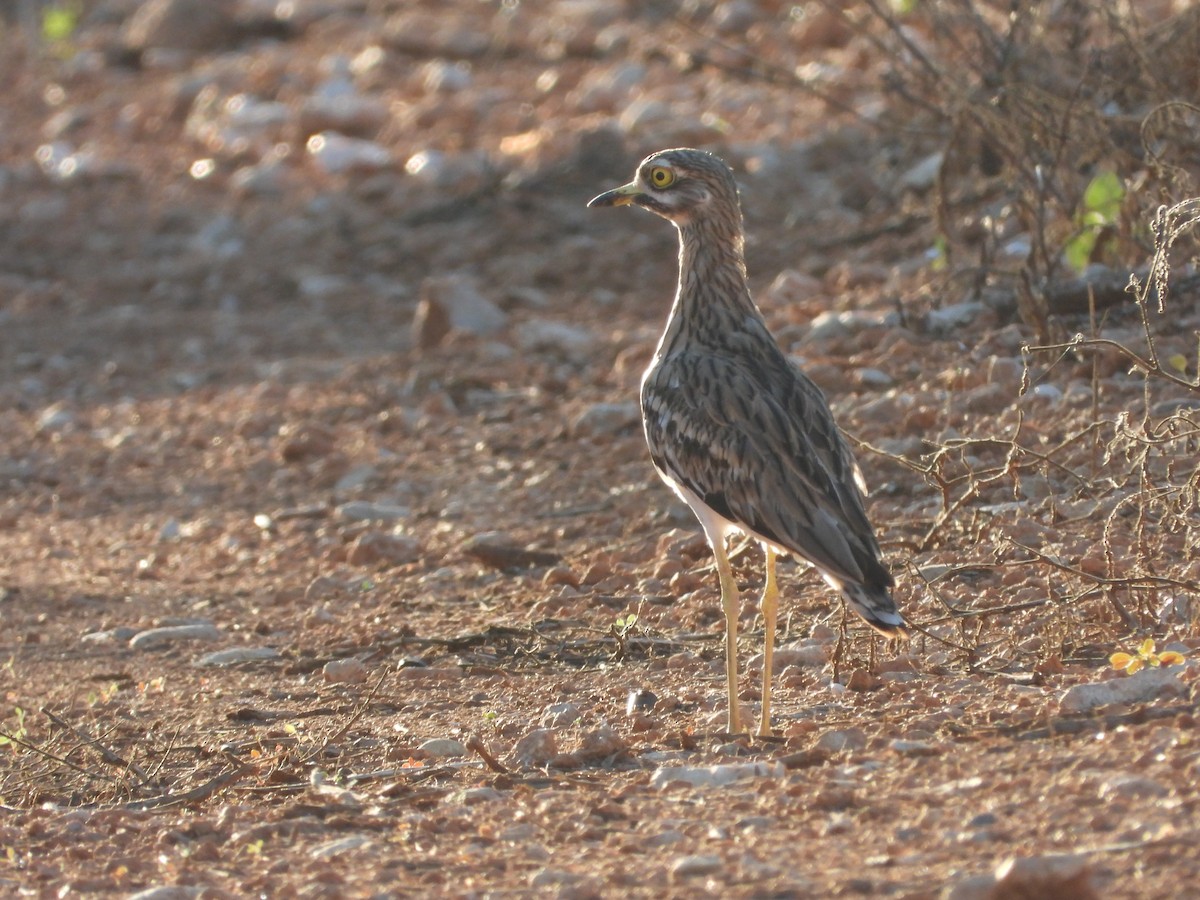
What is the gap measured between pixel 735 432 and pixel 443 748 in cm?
100

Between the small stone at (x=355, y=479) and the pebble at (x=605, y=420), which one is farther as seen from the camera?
the small stone at (x=355, y=479)

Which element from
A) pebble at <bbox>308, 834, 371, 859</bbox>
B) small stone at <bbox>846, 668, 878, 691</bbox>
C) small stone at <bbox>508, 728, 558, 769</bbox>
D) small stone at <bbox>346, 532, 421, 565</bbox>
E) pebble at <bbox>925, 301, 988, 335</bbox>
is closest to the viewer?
pebble at <bbox>308, 834, 371, 859</bbox>

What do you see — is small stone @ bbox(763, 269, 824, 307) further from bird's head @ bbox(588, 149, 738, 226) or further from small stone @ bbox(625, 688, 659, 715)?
small stone @ bbox(625, 688, 659, 715)

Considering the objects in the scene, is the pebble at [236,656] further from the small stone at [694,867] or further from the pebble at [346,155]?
the pebble at [346,155]

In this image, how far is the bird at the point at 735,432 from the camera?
4.24m

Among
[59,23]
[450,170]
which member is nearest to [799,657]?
[450,170]

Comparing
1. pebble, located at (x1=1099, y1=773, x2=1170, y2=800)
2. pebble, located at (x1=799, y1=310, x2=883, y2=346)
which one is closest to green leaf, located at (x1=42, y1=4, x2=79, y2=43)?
pebble, located at (x1=799, y1=310, x2=883, y2=346)

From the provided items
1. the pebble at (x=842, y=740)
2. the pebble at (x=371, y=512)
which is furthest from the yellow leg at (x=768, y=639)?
the pebble at (x=371, y=512)

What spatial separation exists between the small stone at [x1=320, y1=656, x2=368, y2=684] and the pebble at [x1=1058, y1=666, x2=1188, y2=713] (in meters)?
2.03

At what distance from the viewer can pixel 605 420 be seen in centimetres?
718

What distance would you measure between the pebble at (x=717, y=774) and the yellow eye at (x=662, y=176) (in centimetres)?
187

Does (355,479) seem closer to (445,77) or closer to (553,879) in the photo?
(553,879)

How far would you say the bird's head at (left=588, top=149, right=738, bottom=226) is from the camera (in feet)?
16.8

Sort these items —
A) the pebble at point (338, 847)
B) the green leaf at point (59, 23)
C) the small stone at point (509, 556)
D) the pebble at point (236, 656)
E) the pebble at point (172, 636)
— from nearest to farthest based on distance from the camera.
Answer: the pebble at point (338, 847) < the pebble at point (236, 656) < the pebble at point (172, 636) < the small stone at point (509, 556) < the green leaf at point (59, 23)
